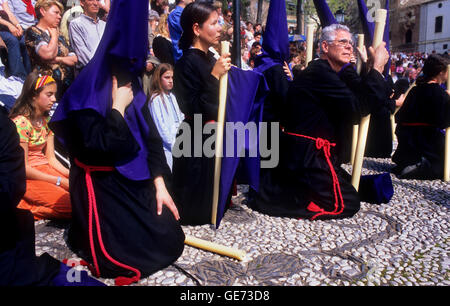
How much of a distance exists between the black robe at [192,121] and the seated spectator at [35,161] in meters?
1.11

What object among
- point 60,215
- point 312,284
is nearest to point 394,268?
point 312,284

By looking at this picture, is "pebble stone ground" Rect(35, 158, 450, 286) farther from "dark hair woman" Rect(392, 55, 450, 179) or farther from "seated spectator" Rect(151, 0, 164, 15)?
"seated spectator" Rect(151, 0, 164, 15)

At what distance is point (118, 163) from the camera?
105 inches

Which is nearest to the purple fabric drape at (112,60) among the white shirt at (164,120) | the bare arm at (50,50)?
the white shirt at (164,120)

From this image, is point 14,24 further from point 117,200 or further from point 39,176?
point 117,200

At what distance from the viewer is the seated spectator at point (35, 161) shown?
3.63m

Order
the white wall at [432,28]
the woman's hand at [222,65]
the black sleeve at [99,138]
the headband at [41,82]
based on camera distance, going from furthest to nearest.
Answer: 1. the white wall at [432,28]
2. the headband at [41,82]
3. the woman's hand at [222,65]
4. the black sleeve at [99,138]

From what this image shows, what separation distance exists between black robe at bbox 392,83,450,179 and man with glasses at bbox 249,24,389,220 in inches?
76.6

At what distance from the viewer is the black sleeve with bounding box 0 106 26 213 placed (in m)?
1.76

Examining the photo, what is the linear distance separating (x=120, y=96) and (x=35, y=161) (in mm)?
1764

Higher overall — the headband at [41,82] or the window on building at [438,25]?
the window on building at [438,25]

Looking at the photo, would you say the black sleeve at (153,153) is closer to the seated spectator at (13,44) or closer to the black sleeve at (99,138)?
the black sleeve at (99,138)

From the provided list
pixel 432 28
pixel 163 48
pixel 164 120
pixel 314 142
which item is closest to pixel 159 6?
pixel 163 48

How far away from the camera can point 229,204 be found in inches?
162
